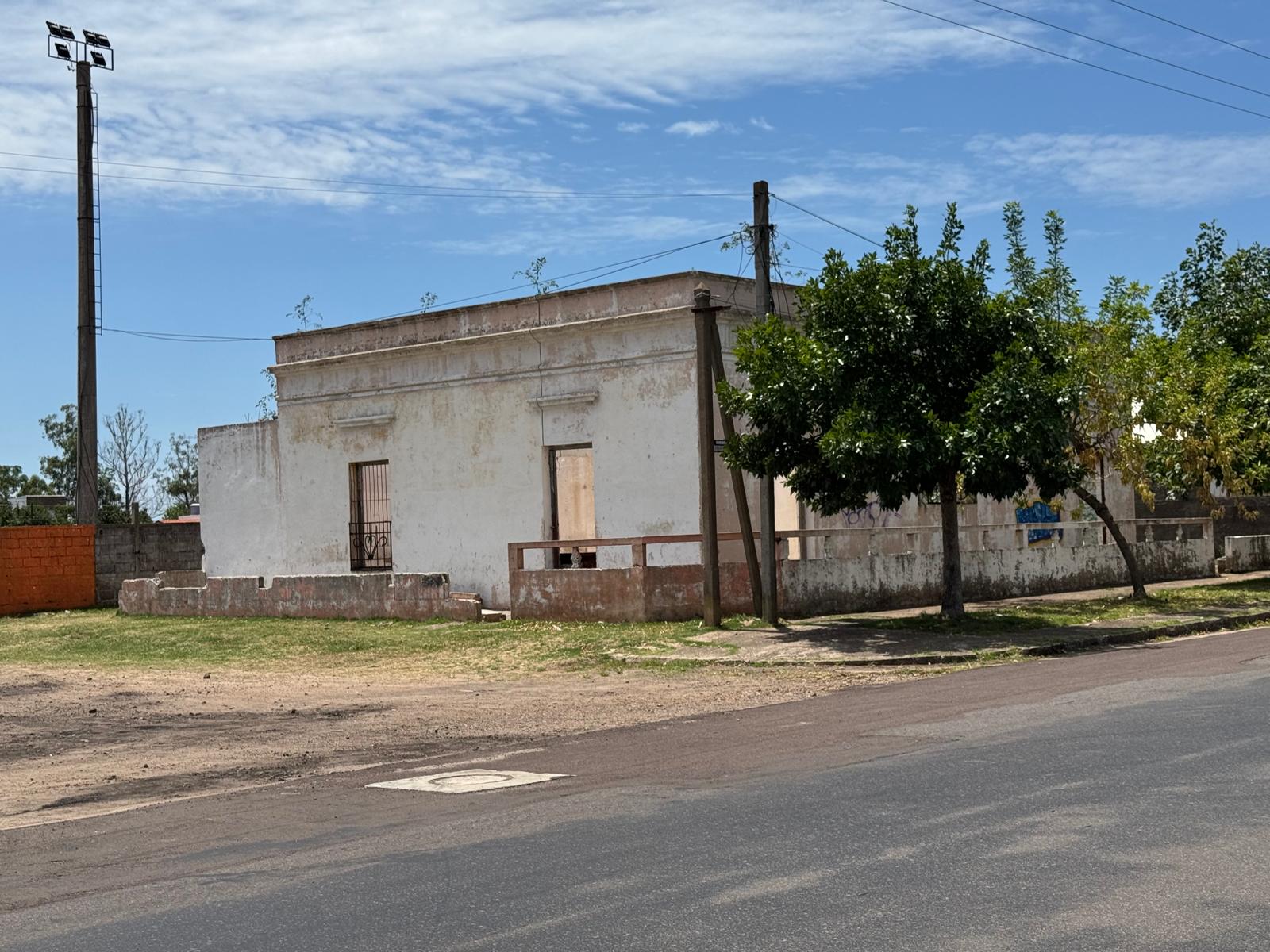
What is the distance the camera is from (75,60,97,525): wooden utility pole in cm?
3562

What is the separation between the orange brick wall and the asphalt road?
2362 centimetres

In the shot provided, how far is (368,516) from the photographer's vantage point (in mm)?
30359

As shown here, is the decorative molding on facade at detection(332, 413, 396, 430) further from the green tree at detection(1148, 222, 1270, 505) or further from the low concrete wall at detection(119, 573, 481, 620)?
the green tree at detection(1148, 222, 1270, 505)

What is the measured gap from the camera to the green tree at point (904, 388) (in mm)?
18641

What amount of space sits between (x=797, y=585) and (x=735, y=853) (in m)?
15.8

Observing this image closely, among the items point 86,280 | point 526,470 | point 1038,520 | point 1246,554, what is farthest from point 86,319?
point 1246,554

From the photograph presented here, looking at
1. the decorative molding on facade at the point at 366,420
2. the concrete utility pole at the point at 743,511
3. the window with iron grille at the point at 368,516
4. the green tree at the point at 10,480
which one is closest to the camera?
the concrete utility pole at the point at 743,511

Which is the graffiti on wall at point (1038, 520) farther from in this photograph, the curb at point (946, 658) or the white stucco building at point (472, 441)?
the curb at point (946, 658)

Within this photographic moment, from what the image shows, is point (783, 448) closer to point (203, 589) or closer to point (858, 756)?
point (858, 756)

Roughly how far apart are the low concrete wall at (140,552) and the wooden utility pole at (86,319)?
190 cm

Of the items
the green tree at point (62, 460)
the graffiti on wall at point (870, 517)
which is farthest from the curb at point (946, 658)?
the green tree at point (62, 460)

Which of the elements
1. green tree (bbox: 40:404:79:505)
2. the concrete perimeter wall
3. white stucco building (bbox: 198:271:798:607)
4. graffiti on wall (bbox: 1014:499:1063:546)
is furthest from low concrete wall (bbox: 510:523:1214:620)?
green tree (bbox: 40:404:79:505)

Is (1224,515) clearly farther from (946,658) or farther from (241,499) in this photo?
(241,499)

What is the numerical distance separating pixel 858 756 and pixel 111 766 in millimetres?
5818
